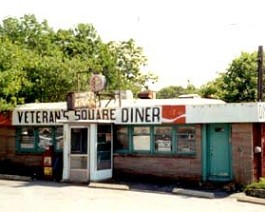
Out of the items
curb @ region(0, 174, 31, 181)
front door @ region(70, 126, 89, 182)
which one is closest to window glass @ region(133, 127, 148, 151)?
front door @ region(70, 126, 89, 182)

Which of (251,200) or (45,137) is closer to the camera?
(251,200)

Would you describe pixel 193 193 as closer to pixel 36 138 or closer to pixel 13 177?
pixel 13 177

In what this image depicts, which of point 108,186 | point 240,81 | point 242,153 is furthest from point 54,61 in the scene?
point 240,81

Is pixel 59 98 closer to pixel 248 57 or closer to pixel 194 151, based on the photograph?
pixel 194 151

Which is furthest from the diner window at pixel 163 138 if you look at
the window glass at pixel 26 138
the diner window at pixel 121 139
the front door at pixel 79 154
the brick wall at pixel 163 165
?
the window glass at pixel 26 138

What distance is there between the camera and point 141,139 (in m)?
21.7

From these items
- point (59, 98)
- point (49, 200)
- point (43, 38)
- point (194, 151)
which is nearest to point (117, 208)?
point (49, 200)

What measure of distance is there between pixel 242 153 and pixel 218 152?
115 centimetres

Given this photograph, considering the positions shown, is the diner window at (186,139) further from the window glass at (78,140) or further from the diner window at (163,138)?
the window glass at (78,140)

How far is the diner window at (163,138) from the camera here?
2109 cm

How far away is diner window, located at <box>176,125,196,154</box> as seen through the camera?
67.5 ft

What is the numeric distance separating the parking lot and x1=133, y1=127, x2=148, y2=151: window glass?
3.25 metres

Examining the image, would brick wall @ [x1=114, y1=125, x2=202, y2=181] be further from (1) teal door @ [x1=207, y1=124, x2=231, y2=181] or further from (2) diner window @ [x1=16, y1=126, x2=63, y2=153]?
(2) diner window @ [x1=16, y1=126, x2=63, y2=153]

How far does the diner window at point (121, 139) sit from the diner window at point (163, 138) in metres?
1.40
